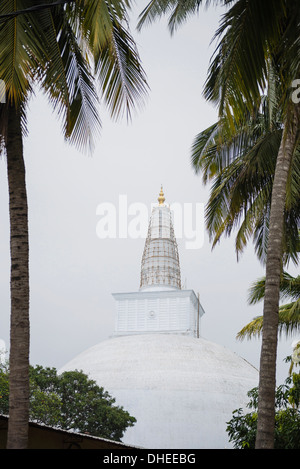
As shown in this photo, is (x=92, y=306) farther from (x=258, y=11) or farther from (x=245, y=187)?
(x=258, y=11)

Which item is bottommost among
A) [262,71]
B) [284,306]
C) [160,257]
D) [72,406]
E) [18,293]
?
[72,406]

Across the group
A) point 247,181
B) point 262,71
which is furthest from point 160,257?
point 262,71

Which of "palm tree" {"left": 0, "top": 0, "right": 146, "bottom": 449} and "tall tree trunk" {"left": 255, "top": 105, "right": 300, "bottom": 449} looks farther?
"tall tree trunk" {"left": 255, "top": 105, "right": 300, "bottom": 449}

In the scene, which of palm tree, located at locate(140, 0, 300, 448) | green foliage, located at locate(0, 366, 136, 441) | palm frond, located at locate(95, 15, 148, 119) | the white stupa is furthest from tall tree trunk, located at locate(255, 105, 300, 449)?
the white stupa

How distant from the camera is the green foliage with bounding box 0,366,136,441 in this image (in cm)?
2981

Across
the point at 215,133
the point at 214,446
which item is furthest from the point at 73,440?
the point at 214,446

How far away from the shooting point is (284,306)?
18547mm

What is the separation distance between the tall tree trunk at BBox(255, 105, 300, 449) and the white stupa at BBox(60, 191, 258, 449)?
3045cm

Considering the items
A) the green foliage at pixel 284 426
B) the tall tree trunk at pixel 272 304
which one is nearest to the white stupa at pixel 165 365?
the green foliage at pixel 284 426

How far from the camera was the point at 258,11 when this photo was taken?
26.7ft

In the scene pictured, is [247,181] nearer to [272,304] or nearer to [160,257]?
[272,304]

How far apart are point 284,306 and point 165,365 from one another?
90.0 feet

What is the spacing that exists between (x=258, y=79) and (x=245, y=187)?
594 centimetres

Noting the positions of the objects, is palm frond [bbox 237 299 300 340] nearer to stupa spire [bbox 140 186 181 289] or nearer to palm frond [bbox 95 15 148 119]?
palm frond [bbox 95 15 148 119]
